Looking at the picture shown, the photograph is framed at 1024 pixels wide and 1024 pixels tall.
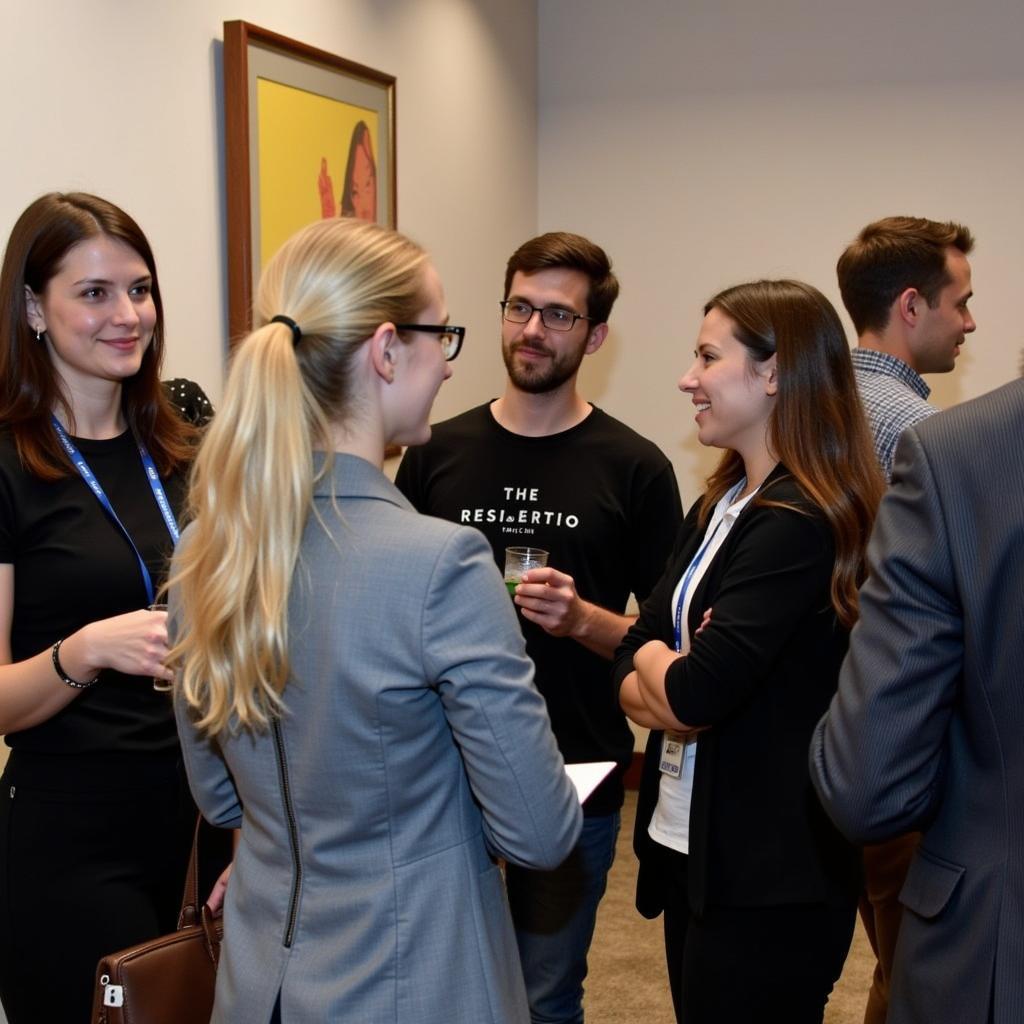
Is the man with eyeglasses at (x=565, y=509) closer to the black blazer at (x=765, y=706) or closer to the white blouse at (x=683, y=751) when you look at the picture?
the white blouse at (x=683, y=751)

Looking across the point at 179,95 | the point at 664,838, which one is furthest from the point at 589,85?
the point at 664,838

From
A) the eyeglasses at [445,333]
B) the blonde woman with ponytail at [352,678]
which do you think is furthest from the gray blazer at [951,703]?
the eyeglasses at [445,333]

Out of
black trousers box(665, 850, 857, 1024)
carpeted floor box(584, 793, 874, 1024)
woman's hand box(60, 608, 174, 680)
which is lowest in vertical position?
carpeted floor box(584, 793, 874, 1024)

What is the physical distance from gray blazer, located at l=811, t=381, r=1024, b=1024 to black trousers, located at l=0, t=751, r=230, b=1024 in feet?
3.72

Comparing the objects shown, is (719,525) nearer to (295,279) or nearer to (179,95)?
(295,279)

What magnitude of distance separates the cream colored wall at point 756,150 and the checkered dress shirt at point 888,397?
1.74m

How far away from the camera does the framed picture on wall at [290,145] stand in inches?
121

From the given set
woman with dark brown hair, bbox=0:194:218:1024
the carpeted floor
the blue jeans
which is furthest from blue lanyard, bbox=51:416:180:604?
the carpeted floor

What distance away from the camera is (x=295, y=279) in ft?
4.53

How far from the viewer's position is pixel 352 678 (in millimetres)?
1278

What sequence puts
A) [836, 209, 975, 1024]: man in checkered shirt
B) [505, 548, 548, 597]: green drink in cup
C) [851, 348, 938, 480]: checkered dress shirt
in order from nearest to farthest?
[505, 548, 548, 597]: green drink in cup
[851, 348, 938, 480]: checkered dress shirt
[836, 209, 975, 1024]: man in checkered shirt

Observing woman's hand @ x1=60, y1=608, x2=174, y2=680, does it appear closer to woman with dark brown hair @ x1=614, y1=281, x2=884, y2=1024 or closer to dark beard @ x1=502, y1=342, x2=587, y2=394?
woman with dark brown hair @ x1=614, y1=281, x2=884, y2=1024

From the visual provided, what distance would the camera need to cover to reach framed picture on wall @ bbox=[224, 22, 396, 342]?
3.08m

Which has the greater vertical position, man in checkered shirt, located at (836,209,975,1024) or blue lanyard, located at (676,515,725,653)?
man in checkered shirt, located at (836,209,975,1024)
